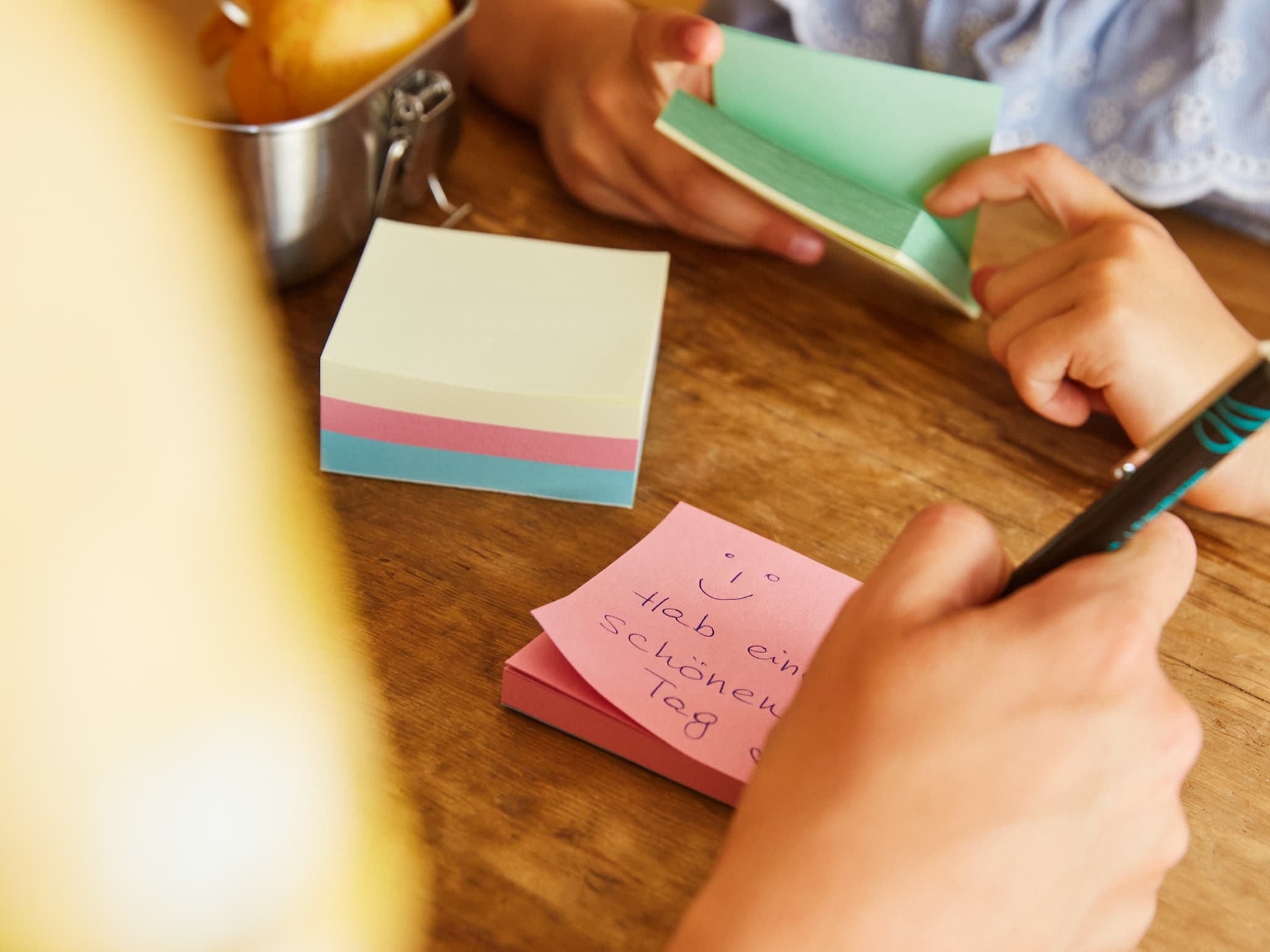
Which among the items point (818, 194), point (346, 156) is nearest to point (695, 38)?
point (818, 194)

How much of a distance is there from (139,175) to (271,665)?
1.05ft

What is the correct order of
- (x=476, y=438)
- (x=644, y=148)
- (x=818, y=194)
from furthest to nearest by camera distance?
(x=644, y=148), (x=818, y=194), (x=476, y=438)

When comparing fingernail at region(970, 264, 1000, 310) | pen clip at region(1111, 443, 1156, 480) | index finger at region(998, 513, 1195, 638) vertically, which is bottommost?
fingernail at region(970, 264, 1000, 310)

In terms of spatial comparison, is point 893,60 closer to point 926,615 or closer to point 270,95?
point 270,95

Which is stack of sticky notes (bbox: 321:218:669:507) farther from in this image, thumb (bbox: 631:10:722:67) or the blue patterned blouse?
the blue patterned blouse

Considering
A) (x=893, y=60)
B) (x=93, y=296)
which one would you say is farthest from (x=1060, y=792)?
(x=893, y=60)

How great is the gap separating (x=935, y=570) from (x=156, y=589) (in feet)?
1.12

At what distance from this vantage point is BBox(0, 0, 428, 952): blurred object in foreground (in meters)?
0.40

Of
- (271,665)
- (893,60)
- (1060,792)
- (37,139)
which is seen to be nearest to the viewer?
(1060,792)

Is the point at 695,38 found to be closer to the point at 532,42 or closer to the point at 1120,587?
the point at 532,42

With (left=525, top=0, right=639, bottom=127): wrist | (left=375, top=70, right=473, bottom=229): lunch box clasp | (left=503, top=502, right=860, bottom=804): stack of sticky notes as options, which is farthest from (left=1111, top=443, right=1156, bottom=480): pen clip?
(left=525, top=0, right=639, bottom=127): wrist

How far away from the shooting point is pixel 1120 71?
88cm

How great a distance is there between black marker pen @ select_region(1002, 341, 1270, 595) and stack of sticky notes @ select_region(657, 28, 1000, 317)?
12.5 inches

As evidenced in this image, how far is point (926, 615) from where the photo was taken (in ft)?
1.21
